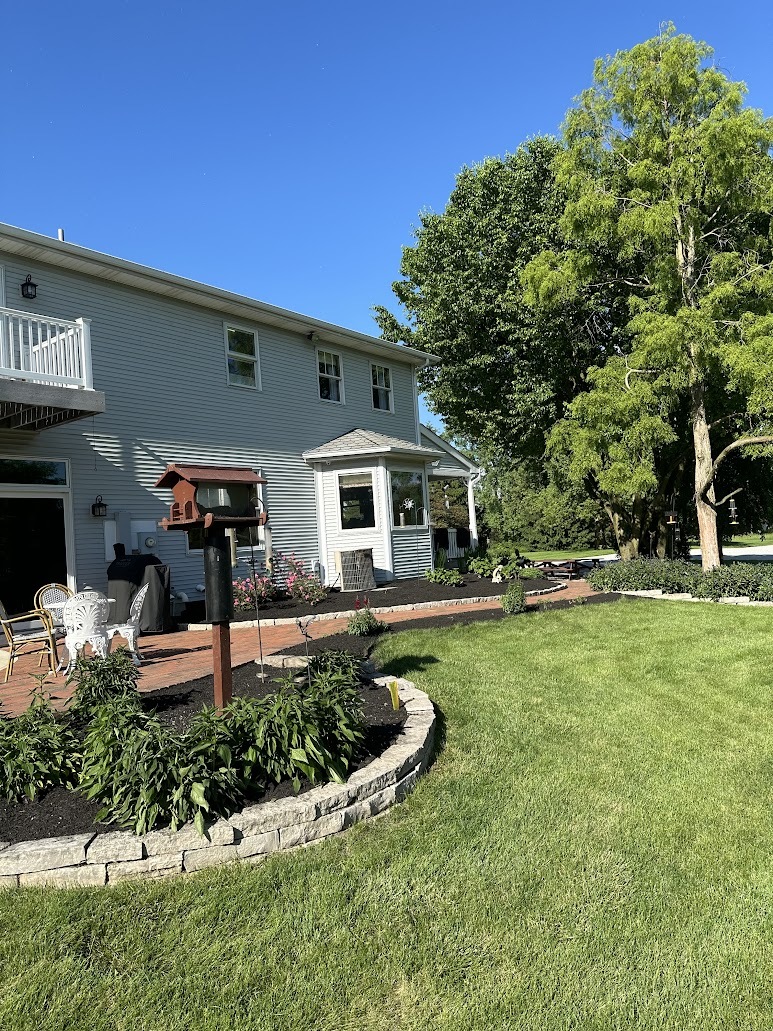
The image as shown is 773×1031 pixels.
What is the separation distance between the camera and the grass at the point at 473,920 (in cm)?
208

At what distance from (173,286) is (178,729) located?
8996 mm

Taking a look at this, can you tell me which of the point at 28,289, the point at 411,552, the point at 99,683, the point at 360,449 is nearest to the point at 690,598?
the point at 411,552

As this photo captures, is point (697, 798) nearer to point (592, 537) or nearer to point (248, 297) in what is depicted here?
point (248, 297)

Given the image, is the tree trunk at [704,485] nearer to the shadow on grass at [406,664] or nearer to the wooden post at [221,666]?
the shadow on grass at [406,664]

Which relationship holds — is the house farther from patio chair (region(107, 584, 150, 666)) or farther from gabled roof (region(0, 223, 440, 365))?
patio chair (region(107, 584, 150, 666))

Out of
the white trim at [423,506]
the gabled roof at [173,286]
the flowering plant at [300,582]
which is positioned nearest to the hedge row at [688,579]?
the white trim at [423,506]

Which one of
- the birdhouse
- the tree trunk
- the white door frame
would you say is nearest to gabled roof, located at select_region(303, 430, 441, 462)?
the tree trunk

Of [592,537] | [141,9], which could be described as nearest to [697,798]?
[141,9]

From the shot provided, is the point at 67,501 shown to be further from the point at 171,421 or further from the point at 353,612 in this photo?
the point at 353,612

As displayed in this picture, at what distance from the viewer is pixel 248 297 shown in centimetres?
1177

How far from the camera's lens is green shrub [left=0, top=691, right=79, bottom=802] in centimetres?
310

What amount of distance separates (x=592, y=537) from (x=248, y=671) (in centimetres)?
2841

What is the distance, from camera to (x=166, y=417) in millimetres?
10734

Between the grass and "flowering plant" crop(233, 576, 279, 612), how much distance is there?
263 inches
